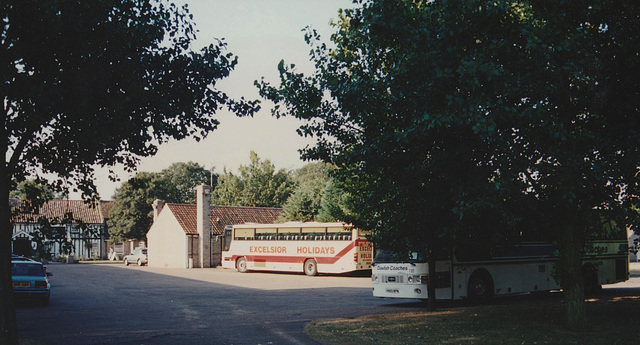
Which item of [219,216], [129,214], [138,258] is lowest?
[138,258]

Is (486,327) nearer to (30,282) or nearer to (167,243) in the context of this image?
(30,282)

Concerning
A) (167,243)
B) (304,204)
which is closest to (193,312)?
(304,204)

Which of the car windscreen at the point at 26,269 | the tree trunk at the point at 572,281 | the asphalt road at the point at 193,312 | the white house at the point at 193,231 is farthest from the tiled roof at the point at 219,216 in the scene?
the tree trunk at the point at 572,281

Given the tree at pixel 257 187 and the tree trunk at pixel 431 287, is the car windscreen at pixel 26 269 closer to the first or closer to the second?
the tree trunk at pixel 431 287

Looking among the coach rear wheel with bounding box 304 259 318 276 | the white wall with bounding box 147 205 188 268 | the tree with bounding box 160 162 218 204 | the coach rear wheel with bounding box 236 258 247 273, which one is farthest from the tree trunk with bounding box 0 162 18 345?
the tree with bounding box 160 162 218 204

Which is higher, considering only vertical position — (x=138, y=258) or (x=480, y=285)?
(x=480, y=285)

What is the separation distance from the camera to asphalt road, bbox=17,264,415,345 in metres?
12.2

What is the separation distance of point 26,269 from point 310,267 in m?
18.4

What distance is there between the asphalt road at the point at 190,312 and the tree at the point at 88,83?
133 inches

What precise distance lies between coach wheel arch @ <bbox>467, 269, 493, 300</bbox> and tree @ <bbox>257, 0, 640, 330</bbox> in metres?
6.00

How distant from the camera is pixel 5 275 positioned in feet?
32.1

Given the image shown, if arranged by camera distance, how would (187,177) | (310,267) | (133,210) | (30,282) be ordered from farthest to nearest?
(187,177)
(133,210)
(310,267)
(30,282)

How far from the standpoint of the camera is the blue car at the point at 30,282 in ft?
60.4

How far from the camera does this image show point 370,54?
13078 millimetres
